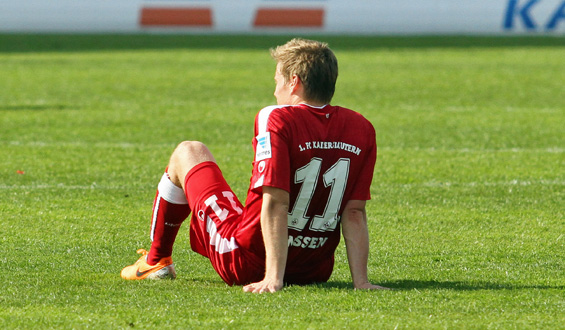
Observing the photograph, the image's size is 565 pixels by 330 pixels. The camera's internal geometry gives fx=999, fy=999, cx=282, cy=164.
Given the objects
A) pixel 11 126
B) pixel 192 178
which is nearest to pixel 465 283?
pixel 192 178

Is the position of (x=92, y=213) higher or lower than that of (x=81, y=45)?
higher

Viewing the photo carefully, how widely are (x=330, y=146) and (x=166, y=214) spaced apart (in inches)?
38.1

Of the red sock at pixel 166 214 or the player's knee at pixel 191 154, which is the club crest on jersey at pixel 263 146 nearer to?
the player's knee at pixel 191 154

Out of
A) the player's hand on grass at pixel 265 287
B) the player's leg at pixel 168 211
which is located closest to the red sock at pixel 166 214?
the player's leg at pixel 168 211

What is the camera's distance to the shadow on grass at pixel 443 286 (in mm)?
4680

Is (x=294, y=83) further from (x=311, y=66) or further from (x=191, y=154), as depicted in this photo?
(x=191, y=154)

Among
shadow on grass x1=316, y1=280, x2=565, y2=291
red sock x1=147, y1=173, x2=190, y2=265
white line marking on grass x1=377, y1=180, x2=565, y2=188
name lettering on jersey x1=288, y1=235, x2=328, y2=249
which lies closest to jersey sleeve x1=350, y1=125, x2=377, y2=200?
name lettering on jersey x1=288, y1=235, x2=328, y2=249

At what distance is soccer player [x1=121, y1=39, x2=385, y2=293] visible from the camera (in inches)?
168

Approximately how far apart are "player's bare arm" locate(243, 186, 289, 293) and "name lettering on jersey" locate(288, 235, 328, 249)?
0.16 m

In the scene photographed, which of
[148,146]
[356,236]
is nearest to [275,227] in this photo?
[356,236]

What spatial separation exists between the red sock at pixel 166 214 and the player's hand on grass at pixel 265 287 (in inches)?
24.6

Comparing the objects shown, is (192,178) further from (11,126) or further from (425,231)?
(11,126)

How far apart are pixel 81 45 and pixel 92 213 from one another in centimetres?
1653

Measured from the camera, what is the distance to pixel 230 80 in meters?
16.3
